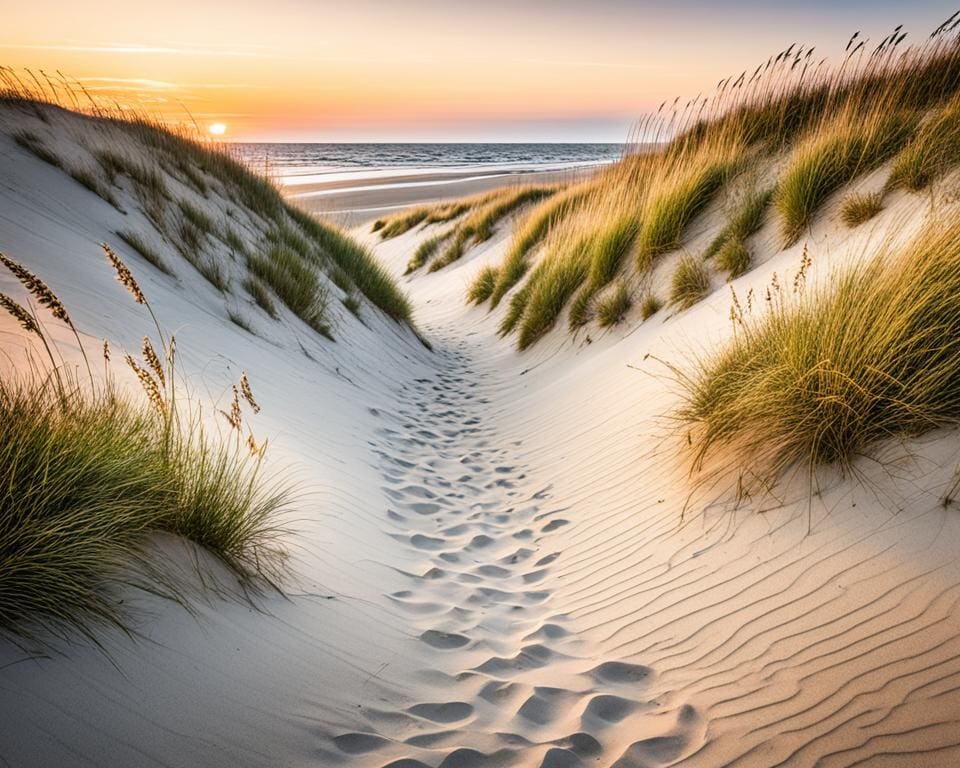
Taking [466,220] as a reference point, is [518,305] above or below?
below

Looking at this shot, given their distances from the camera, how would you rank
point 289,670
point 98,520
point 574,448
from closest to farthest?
point 98,520, point 289,670, point 574,448

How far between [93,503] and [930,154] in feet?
20.2

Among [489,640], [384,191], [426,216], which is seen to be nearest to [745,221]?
[489,640]

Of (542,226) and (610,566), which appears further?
(542,226)

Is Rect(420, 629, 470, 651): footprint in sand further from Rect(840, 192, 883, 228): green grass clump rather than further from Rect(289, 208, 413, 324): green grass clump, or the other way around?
Rect(289, 208, 413, 324): green grass clump

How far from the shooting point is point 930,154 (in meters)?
4.97

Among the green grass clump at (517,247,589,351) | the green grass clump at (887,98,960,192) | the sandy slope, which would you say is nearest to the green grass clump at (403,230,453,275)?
the green grass clump at (517,247,589,351)

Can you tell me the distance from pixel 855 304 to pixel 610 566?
187cm

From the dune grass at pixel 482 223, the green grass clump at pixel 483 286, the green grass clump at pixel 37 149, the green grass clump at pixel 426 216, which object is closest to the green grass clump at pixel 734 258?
the green grass clump at pixel 483 286

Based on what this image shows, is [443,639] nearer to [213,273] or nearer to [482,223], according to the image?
[213,273]

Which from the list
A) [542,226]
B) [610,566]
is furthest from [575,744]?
[542,226]

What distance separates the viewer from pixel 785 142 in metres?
7.33

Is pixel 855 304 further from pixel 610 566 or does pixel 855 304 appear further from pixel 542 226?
pixel 542 226

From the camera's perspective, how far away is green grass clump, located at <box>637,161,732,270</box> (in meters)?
7.22
